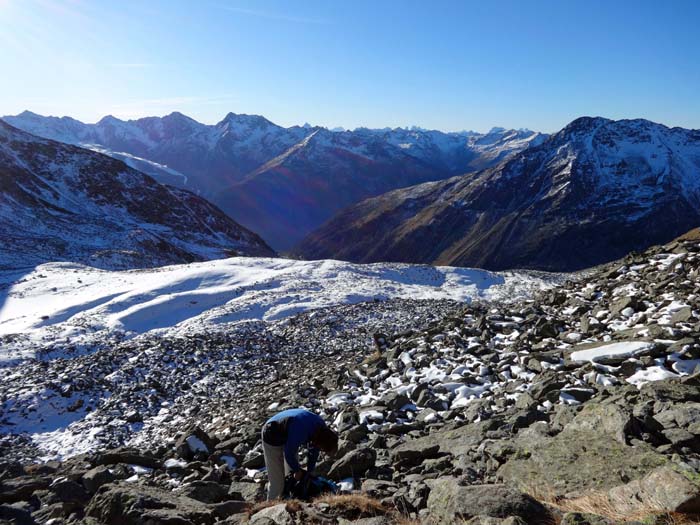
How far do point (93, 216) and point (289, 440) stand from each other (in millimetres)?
91446

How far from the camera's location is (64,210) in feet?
269

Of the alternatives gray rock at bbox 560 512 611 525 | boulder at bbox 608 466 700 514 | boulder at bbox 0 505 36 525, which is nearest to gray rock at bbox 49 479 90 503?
boulder at bbox 0 505 36 525

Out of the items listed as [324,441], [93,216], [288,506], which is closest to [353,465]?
[324,441]

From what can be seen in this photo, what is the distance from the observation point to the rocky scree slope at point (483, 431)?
18.6 ft

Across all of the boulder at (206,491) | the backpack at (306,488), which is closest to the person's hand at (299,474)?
the backpack at (306,488)

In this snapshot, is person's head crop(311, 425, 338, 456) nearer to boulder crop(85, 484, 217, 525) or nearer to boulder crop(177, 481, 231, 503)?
boulder crop(85, 484, 217, 525)

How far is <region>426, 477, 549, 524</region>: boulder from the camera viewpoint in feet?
15.7

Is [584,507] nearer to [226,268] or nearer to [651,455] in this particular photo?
[651,455]

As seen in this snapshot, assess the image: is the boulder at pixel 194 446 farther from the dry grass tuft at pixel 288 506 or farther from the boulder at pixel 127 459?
the dry grass tuft at pixel 288 506

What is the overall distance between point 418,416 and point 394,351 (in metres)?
5.46

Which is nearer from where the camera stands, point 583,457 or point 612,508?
point 612,508

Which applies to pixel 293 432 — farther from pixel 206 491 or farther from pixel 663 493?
pixel 663 493

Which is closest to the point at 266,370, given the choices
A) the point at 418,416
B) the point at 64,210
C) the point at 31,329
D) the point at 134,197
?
the point at 418,416

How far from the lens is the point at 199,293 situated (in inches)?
1283
